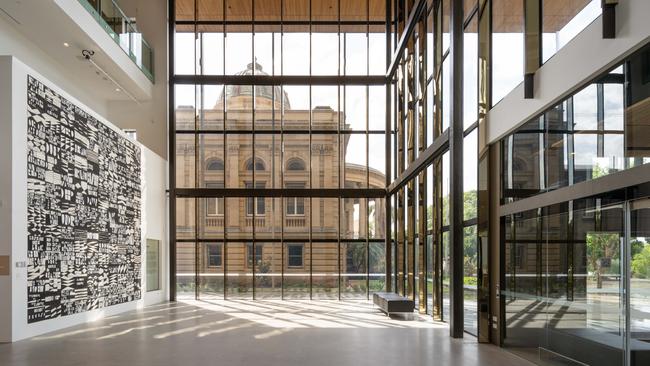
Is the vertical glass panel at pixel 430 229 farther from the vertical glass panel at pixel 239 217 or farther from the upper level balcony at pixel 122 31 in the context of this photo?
the upper level balcony at pixel 122 31

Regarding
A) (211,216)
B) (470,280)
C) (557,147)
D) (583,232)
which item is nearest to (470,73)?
(470,280)

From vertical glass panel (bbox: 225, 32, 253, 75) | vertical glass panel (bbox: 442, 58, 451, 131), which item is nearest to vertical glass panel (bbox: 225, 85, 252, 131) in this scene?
vertical glass panel (bbox: 225, 32, 253, 75)

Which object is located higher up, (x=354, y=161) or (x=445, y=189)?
(x=354, y=161)

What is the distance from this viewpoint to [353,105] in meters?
21.8

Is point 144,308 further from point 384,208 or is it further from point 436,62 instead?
point 436,62

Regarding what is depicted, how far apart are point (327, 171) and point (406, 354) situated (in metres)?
12.5

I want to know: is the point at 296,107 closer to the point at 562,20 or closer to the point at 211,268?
the point at 211,268

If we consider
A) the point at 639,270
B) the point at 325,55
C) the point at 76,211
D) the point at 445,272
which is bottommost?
the point at 445,272

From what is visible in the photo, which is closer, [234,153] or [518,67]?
[518,67]

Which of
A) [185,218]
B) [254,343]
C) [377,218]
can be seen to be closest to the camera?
[254,343]

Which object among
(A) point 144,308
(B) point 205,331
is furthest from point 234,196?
(B) point 205,331

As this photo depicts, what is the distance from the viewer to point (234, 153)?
21.6 metres

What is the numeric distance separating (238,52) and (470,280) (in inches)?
531

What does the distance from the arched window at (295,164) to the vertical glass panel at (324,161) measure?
38 centimetres
